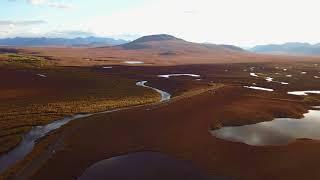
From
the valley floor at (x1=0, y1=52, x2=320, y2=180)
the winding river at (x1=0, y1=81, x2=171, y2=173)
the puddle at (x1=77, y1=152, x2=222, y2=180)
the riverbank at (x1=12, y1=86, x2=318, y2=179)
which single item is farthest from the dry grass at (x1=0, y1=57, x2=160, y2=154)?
the puddle at (x1=77, y1=152, x2=222, y2=180)

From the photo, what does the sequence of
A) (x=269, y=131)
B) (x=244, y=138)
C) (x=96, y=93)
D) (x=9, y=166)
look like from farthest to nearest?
1. (x=96, y=93)
2. (x=269, y=131)
3. (x=244, y=138)
4. (x=9, y=166)

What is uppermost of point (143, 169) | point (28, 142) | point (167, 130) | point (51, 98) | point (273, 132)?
point (51, 98)

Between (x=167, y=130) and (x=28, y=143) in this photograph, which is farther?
(x=167, y=130)

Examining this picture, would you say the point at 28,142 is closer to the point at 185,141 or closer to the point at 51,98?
Answer: the point at 185,141

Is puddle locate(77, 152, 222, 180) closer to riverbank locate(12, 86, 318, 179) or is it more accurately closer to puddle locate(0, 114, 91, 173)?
riverbank locate(12, 86, 318, 179)

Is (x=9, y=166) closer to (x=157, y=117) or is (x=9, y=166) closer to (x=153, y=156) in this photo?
(x=153, y=156)

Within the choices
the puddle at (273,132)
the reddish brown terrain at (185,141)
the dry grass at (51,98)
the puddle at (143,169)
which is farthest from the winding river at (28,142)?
the puddle at (273,132)

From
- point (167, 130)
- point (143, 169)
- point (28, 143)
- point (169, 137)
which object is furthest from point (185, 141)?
point (28, 143)

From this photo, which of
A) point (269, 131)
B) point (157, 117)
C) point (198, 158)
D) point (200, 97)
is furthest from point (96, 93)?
point (198, 158)
